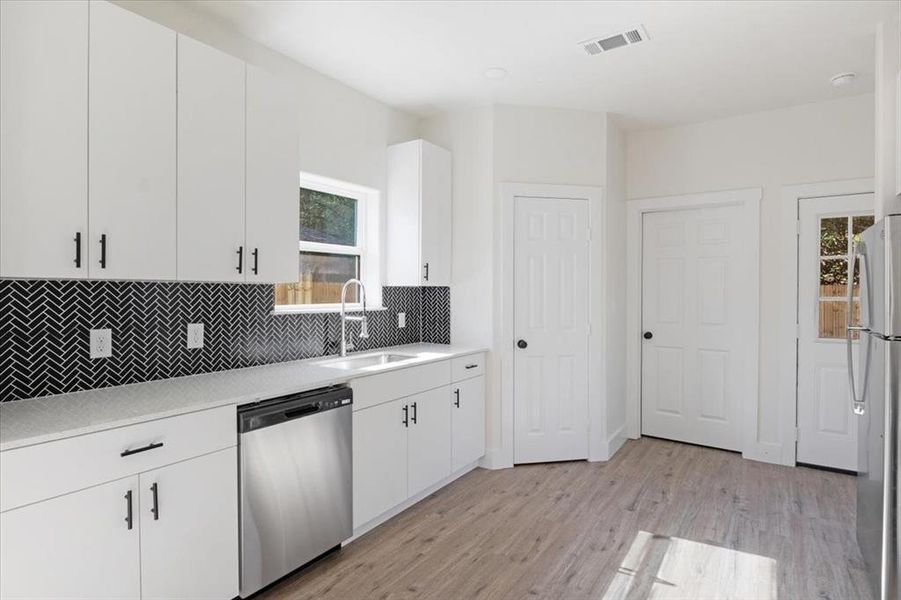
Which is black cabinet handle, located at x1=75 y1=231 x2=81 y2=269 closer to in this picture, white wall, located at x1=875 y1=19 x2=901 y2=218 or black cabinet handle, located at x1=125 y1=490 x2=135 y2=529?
black cabinet handle, located at x1=125 y1=490 x2=135 y2=529

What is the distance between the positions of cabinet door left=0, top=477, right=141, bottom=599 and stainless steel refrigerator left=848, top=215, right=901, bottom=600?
8.93 ft

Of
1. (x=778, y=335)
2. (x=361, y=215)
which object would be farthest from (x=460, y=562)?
(x=778, y=335)

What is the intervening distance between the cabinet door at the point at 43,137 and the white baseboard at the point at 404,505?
73.0 inches

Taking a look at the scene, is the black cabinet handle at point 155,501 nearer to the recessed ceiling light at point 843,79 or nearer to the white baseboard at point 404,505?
the white baseboard at point 404,505

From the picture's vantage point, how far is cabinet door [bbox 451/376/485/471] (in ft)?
11.6

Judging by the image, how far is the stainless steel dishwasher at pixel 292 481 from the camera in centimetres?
218

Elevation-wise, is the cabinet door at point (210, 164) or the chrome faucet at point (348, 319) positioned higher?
the cabinet door at point (210, 164)

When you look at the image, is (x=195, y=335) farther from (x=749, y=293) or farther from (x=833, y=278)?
(x=833, y=278)

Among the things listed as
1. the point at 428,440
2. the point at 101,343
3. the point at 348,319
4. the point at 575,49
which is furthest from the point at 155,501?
the point at 575,49

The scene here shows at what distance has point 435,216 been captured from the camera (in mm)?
3908

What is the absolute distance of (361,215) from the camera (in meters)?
3.86

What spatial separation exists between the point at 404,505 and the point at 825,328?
3.32 metres

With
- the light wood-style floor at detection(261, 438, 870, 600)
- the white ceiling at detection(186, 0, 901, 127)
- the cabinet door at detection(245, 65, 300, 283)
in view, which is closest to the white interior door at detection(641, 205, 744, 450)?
the light wood-style floor at detection(261, 438, 870, 600)

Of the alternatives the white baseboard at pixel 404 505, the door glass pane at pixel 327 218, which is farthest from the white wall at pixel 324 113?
the white baseboard at pixel 404 505
